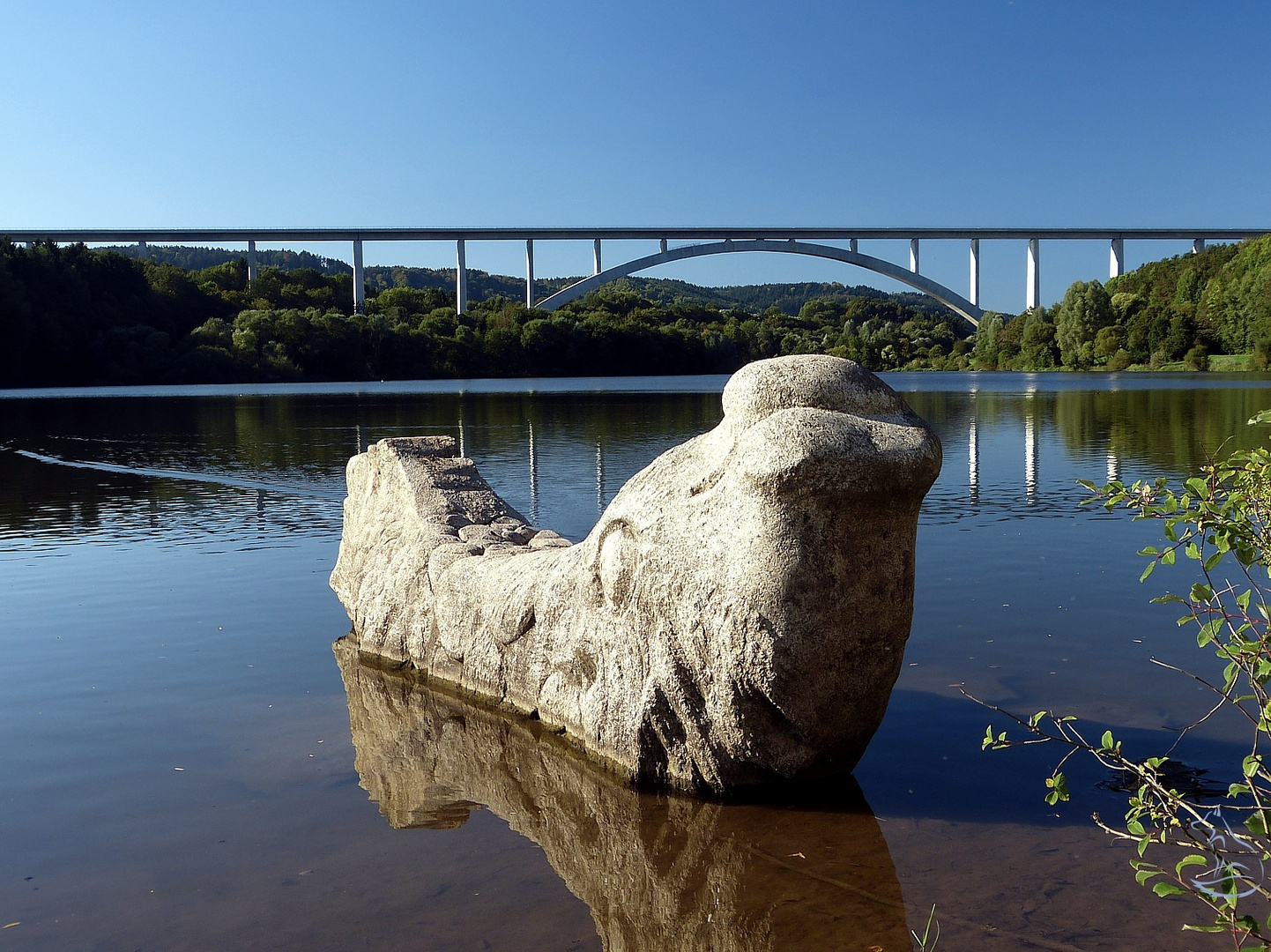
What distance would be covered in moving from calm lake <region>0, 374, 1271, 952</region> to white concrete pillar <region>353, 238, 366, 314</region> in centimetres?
6905

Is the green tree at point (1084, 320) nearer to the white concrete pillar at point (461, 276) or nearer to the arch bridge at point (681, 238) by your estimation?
the arch bridge at point (681, 238)

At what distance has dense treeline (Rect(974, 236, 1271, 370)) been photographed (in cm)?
5994

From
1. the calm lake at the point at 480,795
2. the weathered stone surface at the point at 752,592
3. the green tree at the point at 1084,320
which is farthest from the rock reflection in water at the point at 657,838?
the green tree at the point at 1084,320

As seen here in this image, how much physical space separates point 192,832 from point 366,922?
1.04m

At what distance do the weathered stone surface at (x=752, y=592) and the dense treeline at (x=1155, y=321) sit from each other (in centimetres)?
5990

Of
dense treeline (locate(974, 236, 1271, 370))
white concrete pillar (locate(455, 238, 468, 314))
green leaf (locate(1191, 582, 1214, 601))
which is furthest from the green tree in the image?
green leaf (locate(1191, 582, 1214, 601))

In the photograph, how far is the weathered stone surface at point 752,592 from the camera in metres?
3.55

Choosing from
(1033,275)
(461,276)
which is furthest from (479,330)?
(1033,275)

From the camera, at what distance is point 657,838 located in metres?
3.74

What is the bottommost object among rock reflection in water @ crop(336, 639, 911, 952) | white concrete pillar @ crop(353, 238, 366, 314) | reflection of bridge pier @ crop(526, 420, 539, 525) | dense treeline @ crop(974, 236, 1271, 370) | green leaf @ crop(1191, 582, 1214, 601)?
rock reflection in water @ crop(336, 639, 911, 952)

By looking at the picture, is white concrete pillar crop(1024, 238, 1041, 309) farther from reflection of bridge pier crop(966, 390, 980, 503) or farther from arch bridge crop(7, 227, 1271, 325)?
reflection of bridge pier crop(966, 390, 980, 503)

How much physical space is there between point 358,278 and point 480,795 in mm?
76034

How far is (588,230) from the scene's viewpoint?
74.2 metres

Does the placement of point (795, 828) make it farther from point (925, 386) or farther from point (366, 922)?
point (925, 386)
